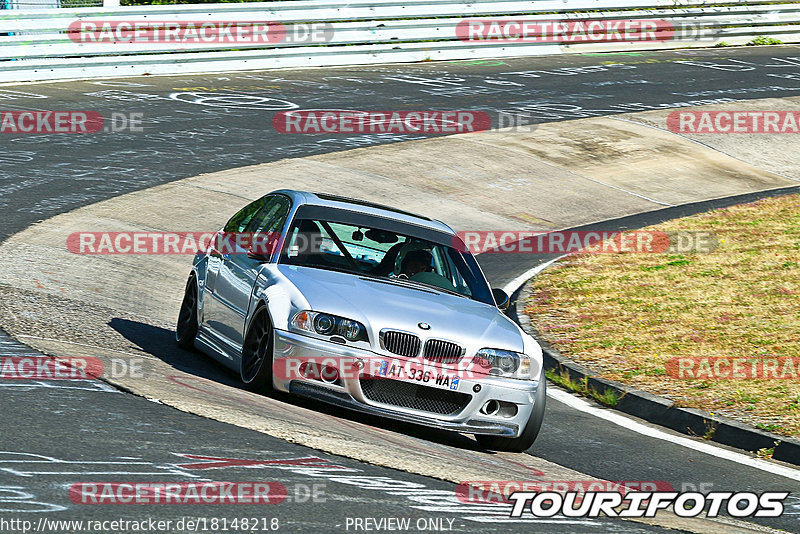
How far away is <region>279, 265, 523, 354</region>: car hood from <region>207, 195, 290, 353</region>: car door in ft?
1.50

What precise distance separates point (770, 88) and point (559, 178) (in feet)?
31.3

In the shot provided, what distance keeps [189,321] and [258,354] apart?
74.9 inches

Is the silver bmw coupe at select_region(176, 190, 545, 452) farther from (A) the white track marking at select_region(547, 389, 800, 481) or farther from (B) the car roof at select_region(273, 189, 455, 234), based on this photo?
(A) the white track marking at select_region(547, 389, 800, 481)

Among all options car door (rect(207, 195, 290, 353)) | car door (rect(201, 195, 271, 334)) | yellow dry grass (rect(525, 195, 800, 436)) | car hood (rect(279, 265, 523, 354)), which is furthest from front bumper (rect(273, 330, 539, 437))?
yellow dry grass (rect(525, 195, 800, 436))

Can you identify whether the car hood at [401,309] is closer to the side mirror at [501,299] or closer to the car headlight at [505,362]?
the car headlight at [505,362]

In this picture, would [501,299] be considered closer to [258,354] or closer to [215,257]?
[258,354]

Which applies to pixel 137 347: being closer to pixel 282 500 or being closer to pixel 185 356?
pixel 185 356

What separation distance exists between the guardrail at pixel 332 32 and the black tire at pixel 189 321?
539 inches

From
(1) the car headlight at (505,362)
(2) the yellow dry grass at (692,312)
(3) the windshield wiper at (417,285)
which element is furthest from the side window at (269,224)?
(2) the yellow dry grass at (692,312)

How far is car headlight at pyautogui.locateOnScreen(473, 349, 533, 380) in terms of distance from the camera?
7.77 meters

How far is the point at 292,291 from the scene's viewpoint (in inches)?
311

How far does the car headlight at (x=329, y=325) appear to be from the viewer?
7582 mm

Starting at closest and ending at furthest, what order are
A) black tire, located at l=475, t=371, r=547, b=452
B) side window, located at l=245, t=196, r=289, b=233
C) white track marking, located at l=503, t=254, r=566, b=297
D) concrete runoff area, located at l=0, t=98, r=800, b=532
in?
concrete runoff area, located at l=0, t=98, r=800, b=532 < black tire, located at l=475, t=371, r=547, b=452 < side window, located at l=245, t=196, r=289, b=233 < white track marking, located at l=503, t=254, r=566, b=297

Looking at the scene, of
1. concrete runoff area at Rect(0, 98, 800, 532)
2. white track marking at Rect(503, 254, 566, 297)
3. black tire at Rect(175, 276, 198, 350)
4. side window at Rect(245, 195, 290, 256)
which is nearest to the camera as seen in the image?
concrete runoff area at Rect(0, 98, 800, 532)
